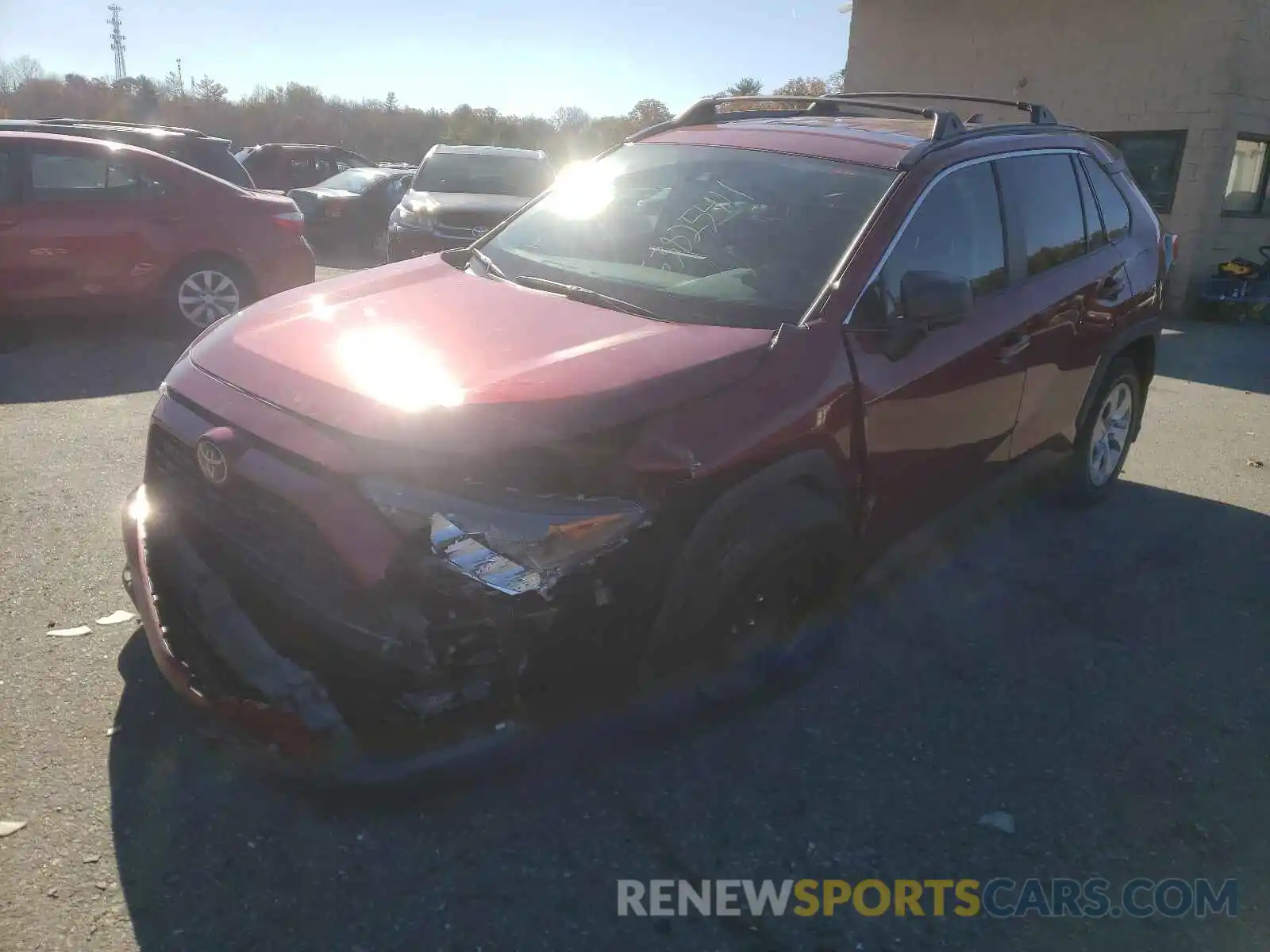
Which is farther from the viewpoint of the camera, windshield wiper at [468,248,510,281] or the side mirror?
windshield wiper at [468,248,510,281]

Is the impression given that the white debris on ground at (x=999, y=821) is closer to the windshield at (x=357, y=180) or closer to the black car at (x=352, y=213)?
the black car at (x=352, y=213)

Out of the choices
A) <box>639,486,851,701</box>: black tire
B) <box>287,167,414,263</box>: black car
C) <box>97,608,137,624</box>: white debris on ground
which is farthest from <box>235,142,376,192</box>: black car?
<box>639,486,851,701</box>: black tire

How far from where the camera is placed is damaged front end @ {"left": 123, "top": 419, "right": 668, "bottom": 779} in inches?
90.0

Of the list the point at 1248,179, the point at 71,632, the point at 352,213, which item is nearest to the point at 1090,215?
the point at 71,632

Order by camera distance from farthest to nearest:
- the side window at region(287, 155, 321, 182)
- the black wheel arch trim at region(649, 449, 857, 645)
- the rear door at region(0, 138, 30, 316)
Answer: the side window at region(287, 155, 321, 182) < the rear door at region(0, 138, 30, 316) < the black wheel arch trim at region(649, 449, 857, 645)

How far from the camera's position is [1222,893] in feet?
8.54

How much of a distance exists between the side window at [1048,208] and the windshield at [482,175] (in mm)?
8211

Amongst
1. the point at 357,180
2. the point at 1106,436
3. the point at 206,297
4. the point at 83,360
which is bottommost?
the point at 83,360

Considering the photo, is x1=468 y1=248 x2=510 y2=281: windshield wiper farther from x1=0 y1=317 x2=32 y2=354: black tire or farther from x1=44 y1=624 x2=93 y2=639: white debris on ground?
x1=0 y1=317 x2=32 y2=354: black tire

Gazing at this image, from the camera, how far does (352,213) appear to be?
14953 mm

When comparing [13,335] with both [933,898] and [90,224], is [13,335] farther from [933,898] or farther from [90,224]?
[933,898]

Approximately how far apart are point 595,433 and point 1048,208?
9.43 ft

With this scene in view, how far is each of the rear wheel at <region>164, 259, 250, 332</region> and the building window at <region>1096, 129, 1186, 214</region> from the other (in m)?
11.2

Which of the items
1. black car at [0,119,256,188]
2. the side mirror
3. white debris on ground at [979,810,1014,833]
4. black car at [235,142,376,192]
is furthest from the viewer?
black car at [235,142,376,192]
